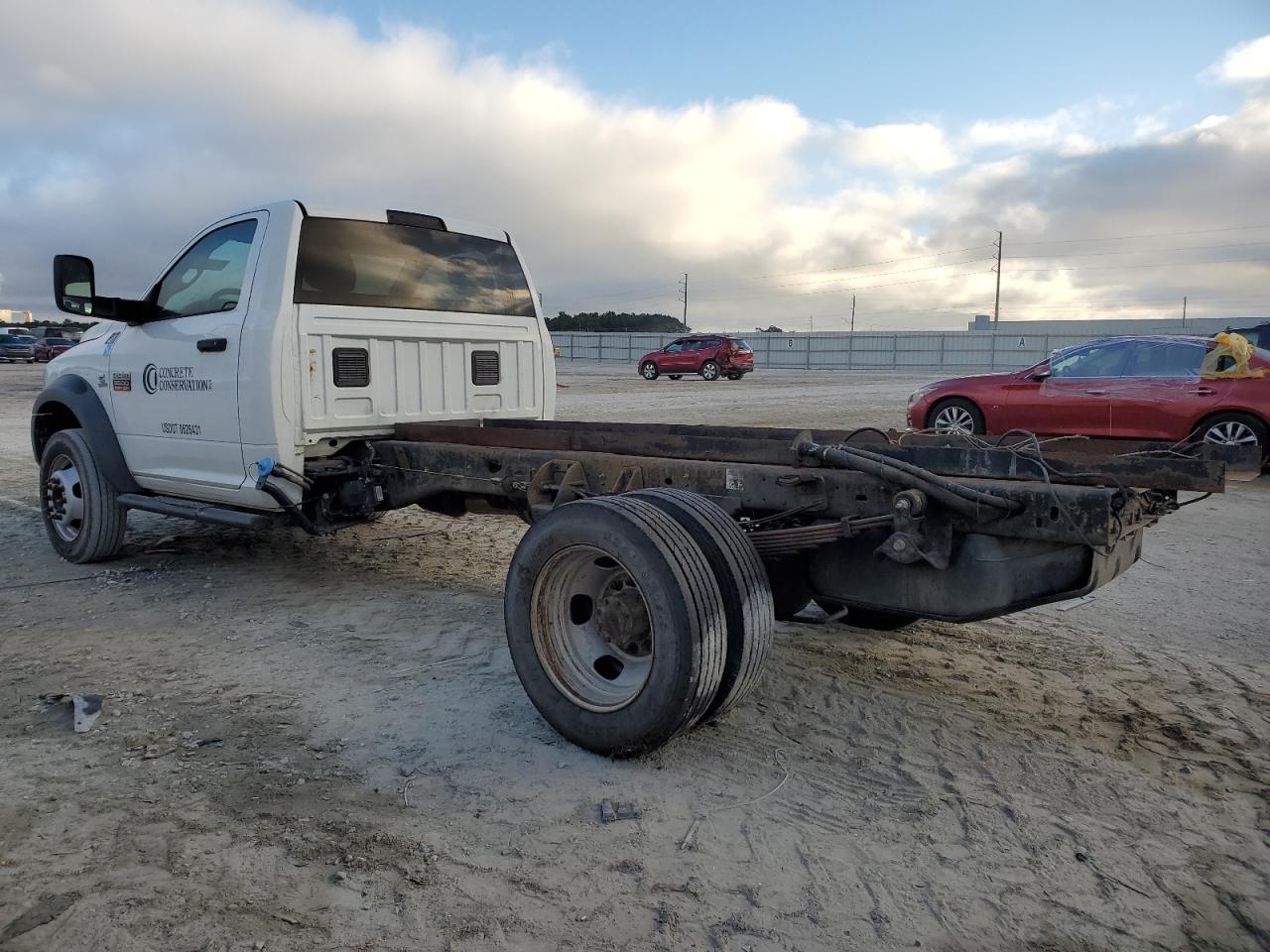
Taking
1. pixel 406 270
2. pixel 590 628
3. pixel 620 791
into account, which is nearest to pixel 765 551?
pixel 590 628

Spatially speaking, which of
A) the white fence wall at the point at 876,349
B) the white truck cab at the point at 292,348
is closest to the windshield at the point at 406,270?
the white truck cab at the point at 292,348

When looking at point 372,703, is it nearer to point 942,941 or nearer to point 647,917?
point 647,917

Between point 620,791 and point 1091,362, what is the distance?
917cm

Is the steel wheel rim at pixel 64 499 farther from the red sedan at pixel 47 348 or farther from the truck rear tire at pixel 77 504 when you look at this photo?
the red sedan at pixel 47 348

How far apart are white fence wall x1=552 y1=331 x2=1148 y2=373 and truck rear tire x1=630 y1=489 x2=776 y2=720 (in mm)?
48522

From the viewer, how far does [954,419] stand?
11555 mm

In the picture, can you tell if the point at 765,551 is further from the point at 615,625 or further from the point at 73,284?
the point at 73,284

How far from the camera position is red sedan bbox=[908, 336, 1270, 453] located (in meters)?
9.75

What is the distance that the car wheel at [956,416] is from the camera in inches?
445

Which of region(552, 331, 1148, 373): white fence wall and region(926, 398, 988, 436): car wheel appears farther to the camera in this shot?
region(552, 331, 1148, 373): white fence wall

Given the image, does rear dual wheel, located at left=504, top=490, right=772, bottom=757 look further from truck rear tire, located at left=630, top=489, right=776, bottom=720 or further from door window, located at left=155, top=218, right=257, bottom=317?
door window, located at left=155, top=218, right=257, bottom=317

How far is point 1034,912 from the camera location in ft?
8.36

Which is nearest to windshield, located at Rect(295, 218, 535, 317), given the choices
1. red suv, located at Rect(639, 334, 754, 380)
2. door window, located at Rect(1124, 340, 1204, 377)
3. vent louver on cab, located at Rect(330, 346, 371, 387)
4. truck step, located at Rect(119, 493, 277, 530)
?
vent louver on cab, located at Rect(330, 346, 371, 387)

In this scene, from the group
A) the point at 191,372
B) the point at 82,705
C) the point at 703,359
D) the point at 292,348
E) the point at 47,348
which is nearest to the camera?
the point at 82,705
